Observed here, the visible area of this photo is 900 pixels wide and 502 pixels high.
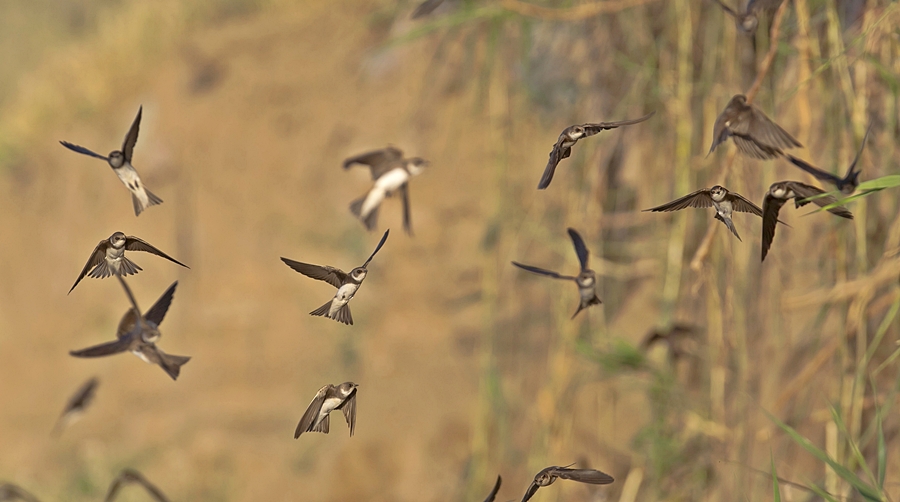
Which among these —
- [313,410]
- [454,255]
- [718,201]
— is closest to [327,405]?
[313,410]


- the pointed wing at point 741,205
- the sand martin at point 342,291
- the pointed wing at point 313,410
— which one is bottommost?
the pointed wing at point 313,410

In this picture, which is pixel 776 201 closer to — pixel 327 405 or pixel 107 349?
pixel 327 405

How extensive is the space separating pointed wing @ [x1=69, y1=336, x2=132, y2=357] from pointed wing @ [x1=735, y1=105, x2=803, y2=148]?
1.32ft

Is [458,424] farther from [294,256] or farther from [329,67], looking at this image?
[329,67]

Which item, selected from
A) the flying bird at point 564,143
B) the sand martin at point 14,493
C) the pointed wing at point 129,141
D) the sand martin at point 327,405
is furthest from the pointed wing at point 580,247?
the sand martin at point 14,493

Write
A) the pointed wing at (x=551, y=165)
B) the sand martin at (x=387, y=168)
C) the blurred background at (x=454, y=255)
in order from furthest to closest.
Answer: the blurred background at (x=454, y=255) < the sand martin at (x=387, y=168) < the pointed wing at (x=551, y=165)

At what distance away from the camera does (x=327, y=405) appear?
1.70 feet

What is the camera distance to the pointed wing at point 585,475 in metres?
0.45

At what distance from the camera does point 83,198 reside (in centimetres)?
313

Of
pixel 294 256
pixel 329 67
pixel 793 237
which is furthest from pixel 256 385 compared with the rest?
pixel 793 237

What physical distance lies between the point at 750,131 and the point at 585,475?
A: 24 cm

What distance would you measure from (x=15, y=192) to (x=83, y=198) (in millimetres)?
443

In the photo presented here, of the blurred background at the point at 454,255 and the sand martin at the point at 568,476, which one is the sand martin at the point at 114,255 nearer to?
the sand martin at the point at 568,476

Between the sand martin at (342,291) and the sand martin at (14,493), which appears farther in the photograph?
the sand martin at (14,493)
